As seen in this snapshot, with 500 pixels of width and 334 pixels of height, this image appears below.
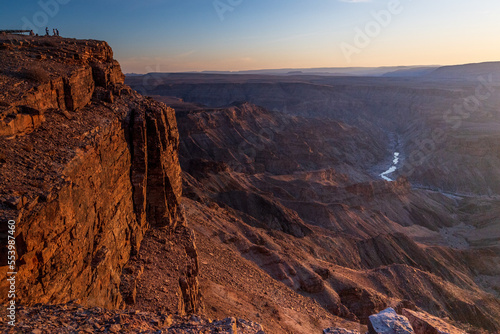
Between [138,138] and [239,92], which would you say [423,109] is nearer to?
[239,92]

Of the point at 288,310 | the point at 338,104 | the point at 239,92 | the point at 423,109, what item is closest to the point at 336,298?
the point at 288,310

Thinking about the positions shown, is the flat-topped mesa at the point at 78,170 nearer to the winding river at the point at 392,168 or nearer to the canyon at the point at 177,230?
the canyon at the point at 177,230

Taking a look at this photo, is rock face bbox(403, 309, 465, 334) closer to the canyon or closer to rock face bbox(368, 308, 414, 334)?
the canyon

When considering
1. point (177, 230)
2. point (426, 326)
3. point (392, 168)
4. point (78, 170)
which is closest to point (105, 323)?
point (78, 170)

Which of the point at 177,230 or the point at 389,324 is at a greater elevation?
the point at 389,324

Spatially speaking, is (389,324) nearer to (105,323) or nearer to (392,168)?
(105,323)

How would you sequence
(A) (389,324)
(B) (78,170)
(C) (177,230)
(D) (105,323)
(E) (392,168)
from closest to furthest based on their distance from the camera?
1. (D) (105,323)
2. (A) (389,324)
3. (B) (78,170)
4. (C) (177,230)
5. (E) (392,168)
